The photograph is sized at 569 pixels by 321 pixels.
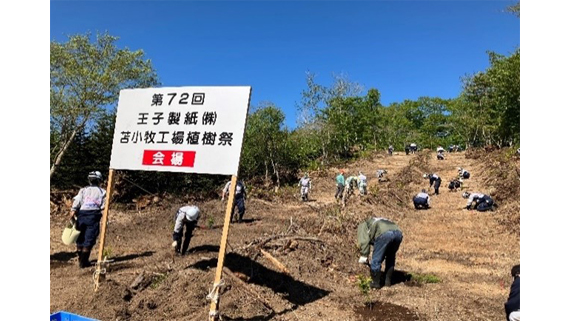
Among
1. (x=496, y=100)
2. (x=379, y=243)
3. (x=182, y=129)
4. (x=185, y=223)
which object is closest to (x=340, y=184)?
(x=185, y=223)

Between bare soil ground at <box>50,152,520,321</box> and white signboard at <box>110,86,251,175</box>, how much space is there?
1.71 m

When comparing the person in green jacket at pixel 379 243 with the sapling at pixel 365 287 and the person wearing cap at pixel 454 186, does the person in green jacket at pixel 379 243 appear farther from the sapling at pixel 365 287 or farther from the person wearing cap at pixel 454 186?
the person wearing cap at pixel 454 186

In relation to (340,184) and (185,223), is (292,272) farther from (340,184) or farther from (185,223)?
(340,184)

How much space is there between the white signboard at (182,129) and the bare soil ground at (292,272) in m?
1.71

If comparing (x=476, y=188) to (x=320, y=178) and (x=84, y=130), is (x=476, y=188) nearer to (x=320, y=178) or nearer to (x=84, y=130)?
(x=320, y=178)

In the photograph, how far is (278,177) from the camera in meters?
25.8

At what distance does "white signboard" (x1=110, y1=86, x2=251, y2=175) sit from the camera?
4543 mm

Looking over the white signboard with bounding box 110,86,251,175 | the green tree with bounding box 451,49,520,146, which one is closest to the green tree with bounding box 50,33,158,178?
the white signboard with bounding box 110,86,251,175

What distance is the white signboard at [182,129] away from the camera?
454 cm

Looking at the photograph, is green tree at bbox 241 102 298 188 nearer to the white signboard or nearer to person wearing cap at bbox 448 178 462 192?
person wearing cap at bbox 448 178 462 192

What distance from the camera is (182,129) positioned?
4949 mm

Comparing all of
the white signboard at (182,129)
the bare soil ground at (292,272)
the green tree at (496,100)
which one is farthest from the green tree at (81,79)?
the green tree at (496,100)

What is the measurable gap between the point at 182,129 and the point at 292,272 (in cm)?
312
